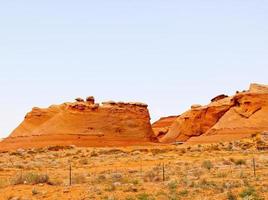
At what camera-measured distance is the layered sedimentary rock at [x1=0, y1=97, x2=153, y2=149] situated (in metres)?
78.2

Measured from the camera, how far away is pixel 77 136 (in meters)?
78.4

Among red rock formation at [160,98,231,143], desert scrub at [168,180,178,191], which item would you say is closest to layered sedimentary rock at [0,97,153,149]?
red rock formation at [160,98,231,143]

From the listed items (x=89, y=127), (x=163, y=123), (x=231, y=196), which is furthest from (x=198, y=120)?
(x=231, y=196)

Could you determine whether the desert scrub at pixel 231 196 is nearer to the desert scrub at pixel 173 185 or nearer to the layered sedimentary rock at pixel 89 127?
the desert scrub at pixel 173 185

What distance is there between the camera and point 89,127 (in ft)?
267

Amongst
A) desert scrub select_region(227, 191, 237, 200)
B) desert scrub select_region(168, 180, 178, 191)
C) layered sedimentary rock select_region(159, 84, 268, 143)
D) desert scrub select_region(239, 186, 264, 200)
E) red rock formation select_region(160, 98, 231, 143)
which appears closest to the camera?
desert scrub select_region(239, 186, 264, 200)

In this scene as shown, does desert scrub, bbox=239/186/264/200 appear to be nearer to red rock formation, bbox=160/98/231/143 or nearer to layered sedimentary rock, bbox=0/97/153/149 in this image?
layered sedimentary rock, bbox=0/97/153/149

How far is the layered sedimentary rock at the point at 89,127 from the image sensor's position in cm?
7819

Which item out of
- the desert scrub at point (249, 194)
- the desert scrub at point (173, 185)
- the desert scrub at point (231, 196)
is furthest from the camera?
the desert scrub at point (173, 185)

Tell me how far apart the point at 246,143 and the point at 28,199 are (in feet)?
133

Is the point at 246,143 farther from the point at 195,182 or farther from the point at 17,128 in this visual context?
the point at 17,128

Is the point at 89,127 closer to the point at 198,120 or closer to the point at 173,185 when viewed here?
the point at 198,120

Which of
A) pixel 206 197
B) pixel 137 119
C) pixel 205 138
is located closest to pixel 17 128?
pixel 137 119

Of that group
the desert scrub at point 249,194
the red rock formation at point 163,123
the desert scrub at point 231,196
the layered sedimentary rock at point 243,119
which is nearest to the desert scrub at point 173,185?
the desert scrub at point 231,196
